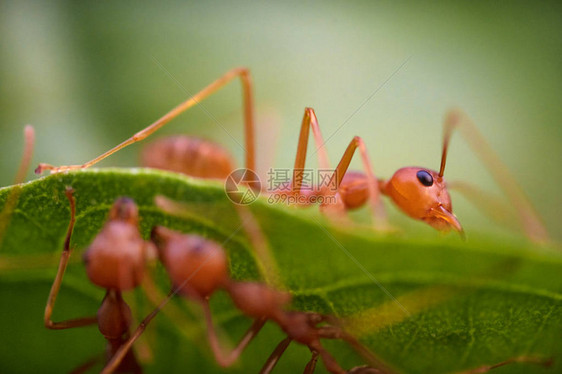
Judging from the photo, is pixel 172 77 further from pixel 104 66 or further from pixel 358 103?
pixel 358 103

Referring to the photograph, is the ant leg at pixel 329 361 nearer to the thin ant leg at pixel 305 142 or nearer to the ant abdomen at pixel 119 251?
the ant abdomen at pixel 119 251

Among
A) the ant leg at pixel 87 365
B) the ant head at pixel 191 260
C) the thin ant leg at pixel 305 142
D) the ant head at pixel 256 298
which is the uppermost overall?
the thin ant leg at pixel 305 142

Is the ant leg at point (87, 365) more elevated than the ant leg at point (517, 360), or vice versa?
the ant leg at point (517, 360)

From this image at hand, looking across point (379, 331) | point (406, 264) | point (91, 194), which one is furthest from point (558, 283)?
point (91, 194)

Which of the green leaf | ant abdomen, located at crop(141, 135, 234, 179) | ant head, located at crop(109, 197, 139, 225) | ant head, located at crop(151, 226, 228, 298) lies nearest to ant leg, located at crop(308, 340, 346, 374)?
the green leaf

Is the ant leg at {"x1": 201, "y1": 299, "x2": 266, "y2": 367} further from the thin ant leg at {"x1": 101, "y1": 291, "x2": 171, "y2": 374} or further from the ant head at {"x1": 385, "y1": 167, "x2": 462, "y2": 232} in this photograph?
the ant head at {"x1": 385, "y1": 167, "x2": 462, "y2": 232}

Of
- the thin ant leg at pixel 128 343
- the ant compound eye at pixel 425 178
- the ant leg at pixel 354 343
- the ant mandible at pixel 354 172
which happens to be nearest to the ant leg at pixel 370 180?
the ant mandible at pixel 354 172
